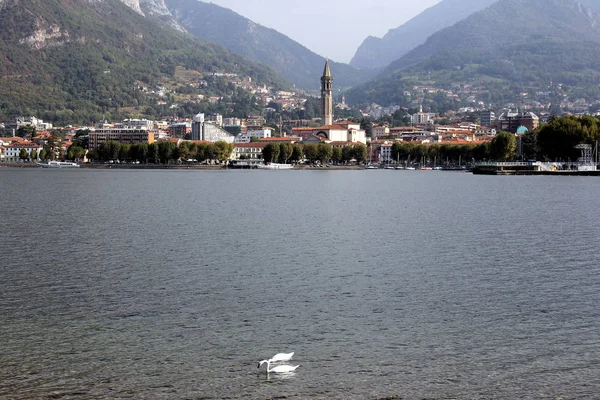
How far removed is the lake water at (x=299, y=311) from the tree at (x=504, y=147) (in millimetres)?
92048

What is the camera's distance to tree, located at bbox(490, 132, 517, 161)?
12262cm

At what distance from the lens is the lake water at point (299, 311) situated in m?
12.4

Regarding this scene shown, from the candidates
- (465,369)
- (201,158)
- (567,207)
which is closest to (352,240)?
(465,369)

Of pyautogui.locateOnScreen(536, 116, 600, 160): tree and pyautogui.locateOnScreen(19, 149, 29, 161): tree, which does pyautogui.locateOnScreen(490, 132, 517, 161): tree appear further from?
pyautogui.locateOnScreen(19, 149, 29, 161): tree

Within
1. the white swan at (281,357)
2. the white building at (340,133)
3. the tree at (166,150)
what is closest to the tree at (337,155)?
the white building at (340,133)

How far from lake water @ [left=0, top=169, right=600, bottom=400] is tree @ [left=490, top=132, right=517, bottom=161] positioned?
92.0 m

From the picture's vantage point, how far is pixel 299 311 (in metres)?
16.8

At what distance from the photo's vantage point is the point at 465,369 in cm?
1304

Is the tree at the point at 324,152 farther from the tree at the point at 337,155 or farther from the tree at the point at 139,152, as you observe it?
the tree at the point at 139,152

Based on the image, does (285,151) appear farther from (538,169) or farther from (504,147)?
(538,169)

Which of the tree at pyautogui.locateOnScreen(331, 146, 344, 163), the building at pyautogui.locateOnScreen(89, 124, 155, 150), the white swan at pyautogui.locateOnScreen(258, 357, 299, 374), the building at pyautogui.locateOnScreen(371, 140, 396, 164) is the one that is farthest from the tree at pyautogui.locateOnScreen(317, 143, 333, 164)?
the white swan at pyautogui.locateOnScreen(258, 357, 299, 374)

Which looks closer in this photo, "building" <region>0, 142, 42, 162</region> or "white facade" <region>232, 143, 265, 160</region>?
"white facade" <region>232, 143, 265, 160</region>

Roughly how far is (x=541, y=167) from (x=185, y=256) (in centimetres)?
9548

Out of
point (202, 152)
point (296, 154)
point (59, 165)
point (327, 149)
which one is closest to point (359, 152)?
point (327, 149)
